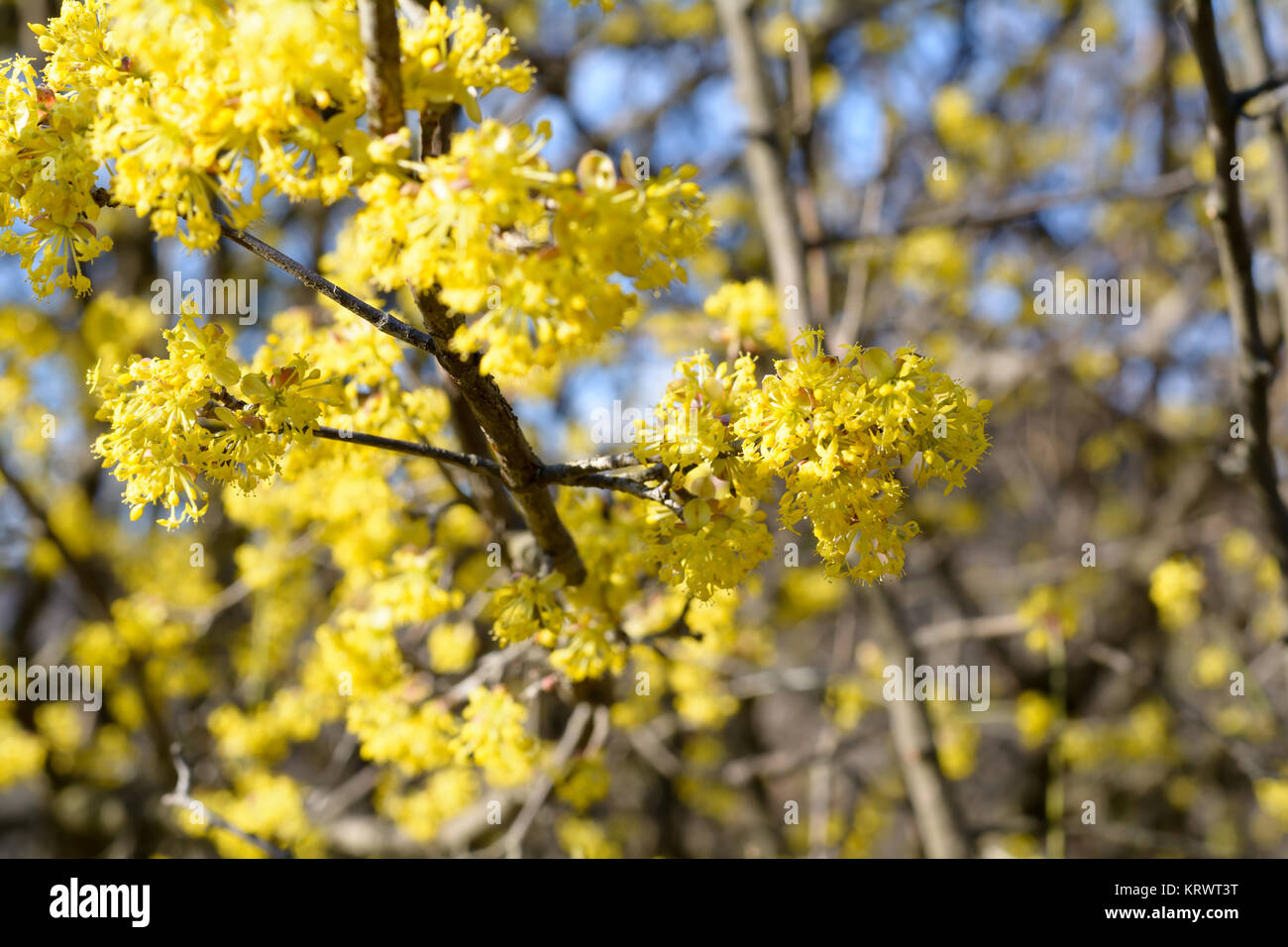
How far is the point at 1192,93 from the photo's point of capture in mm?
6480

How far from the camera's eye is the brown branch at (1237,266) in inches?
85.4

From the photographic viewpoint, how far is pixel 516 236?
1.17 meters

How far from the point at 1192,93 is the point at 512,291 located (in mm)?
7338

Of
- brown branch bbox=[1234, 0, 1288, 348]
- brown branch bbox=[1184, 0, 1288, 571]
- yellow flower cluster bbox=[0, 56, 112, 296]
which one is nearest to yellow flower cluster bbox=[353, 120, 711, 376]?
yellow flower cluster bbox=[0, 56, 112, 296]

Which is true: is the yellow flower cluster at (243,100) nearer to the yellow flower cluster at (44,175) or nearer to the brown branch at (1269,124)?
the yellow flower cluster at (44,175)

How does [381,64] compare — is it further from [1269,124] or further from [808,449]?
[1269,124]

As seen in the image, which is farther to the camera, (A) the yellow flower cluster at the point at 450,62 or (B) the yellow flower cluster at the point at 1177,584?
(B) the yellow flower cluster at the point at 1177,584

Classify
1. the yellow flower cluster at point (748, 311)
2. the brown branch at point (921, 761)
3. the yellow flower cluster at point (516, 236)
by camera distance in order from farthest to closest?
the brown branch at point (921, 761) < the yellow flower cluster at point (748, 311) < the yellow flower cluster at point (516, 236)

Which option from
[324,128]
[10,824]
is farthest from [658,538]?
[10,824]

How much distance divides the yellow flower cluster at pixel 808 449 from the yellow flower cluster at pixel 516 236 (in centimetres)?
37

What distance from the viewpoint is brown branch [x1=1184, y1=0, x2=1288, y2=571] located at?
2168mm

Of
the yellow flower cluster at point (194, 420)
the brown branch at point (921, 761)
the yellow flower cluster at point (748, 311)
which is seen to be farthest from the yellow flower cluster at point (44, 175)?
the brown branch at point (921, 761)

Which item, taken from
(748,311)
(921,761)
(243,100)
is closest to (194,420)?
(243,100)

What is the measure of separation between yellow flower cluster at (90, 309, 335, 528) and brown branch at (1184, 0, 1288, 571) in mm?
2285
